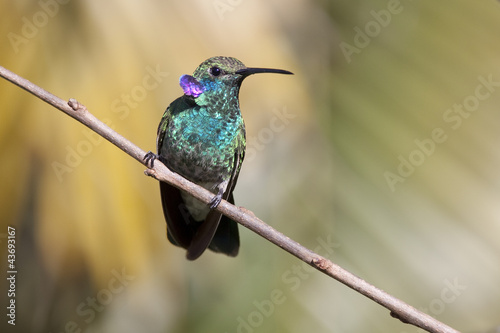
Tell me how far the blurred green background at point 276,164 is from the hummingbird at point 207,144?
0.08m

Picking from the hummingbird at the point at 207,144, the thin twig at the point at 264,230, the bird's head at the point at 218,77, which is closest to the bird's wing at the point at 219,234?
the hummingbird at the point at 207,144

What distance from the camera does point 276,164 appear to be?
9.70ft

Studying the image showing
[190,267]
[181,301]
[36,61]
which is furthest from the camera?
[190,267]

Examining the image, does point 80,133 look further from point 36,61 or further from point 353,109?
point 353,109

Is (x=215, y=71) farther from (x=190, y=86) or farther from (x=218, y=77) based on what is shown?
(x=190, y=86)

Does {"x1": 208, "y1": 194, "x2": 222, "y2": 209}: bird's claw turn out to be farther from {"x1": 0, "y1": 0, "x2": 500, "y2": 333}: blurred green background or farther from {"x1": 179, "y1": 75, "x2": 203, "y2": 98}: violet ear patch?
{"x1": 179, "y1": 75, "x2": 203, "y2": 98}: violet ear patch

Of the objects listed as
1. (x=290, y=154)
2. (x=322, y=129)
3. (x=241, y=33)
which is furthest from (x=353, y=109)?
(x=241, y=33)

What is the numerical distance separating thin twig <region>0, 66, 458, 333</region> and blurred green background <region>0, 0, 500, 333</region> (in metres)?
0.49

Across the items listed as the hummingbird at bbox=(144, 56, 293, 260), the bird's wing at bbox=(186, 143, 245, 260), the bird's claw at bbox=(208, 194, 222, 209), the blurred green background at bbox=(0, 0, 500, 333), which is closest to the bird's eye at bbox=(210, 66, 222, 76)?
the hummingbird at bbox=(144, 56, 293, 260)

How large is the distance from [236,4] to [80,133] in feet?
3.34

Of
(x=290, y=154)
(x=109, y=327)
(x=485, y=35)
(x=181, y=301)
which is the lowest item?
(x=109, y=327)

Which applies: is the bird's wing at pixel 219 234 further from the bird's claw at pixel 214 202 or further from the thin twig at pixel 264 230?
the thin twig at pixel 264 230

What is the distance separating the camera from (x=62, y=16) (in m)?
2.72

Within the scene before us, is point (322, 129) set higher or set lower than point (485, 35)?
lower
